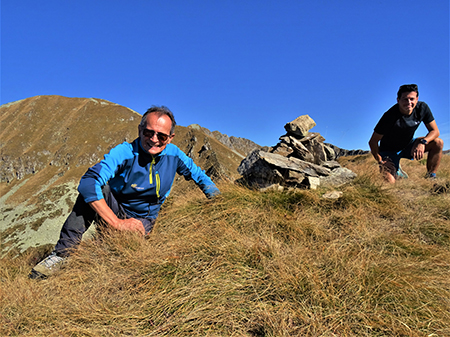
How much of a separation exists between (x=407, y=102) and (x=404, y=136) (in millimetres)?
1089

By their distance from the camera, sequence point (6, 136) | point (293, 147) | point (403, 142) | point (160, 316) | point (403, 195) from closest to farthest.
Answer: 1. point (160, 316)
2. point (403, 195)
3. point (403, 142)
4. point (293, 147)
5. point (6, 136)

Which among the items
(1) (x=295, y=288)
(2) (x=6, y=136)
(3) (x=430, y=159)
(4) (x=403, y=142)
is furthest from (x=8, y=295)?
(2) (x=6, y=136)

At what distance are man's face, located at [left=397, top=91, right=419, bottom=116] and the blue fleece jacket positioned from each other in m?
5.71

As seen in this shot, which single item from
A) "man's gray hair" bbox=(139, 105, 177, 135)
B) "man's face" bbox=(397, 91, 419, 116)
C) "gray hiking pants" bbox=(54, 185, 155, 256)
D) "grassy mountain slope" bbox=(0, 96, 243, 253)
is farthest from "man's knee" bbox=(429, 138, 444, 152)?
"grassy mountain slope" bbox=(0, 96, 243, 253)

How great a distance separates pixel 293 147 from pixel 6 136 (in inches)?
7335

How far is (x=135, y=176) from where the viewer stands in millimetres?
3693

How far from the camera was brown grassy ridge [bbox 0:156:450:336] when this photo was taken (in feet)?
6.80

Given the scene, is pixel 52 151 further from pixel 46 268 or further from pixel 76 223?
pixel 46 268

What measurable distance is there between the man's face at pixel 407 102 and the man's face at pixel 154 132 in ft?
19.6

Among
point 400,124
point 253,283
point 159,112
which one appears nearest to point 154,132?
point 159,112

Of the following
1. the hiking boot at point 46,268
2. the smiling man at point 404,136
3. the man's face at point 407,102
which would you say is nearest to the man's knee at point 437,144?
the smiling man at point 404,136

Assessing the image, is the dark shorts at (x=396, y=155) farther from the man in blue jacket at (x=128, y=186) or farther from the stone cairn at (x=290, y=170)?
the man in blue jacket at (x=128, y=186)

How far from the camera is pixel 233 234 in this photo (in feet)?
11.4

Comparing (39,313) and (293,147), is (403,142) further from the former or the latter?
(39,313)
